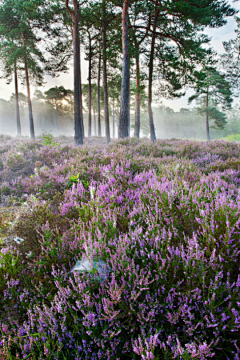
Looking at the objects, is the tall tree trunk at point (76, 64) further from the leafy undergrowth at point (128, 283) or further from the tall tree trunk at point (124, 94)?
the leafy undergrowth at point (128, 283)

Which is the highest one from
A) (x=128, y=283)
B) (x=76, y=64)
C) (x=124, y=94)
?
(x=76, y=64)

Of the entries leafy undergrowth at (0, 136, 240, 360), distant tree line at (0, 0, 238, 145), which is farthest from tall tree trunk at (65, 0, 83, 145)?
leafy undergrowth at (0, 136, 240, 360)

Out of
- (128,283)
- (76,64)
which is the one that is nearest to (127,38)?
(76,64)

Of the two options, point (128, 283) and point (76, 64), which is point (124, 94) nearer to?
point (76, 64)

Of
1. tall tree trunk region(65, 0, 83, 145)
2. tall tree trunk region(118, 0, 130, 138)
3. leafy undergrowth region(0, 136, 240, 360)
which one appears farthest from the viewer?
tall tree trunk region(65, 0, 83, 145)

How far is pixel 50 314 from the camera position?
122 cm

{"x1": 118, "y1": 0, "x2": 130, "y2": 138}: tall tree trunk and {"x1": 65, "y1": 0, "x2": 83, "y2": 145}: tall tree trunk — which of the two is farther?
{"x1": 65, "y1": 0, "x2": 83, "y2": 145}: tall tree trunk

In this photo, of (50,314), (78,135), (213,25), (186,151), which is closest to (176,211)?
(50,314)

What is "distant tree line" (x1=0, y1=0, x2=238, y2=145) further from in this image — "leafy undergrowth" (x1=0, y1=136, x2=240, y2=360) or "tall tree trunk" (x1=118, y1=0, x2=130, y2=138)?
"leafy undergrowth" (x1=0, y1=136, x2=240, y2=360)

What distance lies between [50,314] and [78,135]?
1091 centimetres

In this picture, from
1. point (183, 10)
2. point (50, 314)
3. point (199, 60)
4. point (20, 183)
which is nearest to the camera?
point (50, 314)

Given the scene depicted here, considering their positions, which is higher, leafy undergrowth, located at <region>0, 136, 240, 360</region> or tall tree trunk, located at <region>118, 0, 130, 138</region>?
tall tree trunk, located at <region>118, 0, 130, 138</region>

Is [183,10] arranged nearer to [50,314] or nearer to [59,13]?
[59,13]

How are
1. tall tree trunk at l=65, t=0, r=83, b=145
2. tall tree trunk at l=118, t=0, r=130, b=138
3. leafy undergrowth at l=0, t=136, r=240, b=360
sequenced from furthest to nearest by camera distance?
tall tree trunk at l=65, t=0, r=83, b=145
tall tree trunk at l=118, t=0, r=130, b=138
leafy undergrowth at l=0, t=136, r=240, b=360
